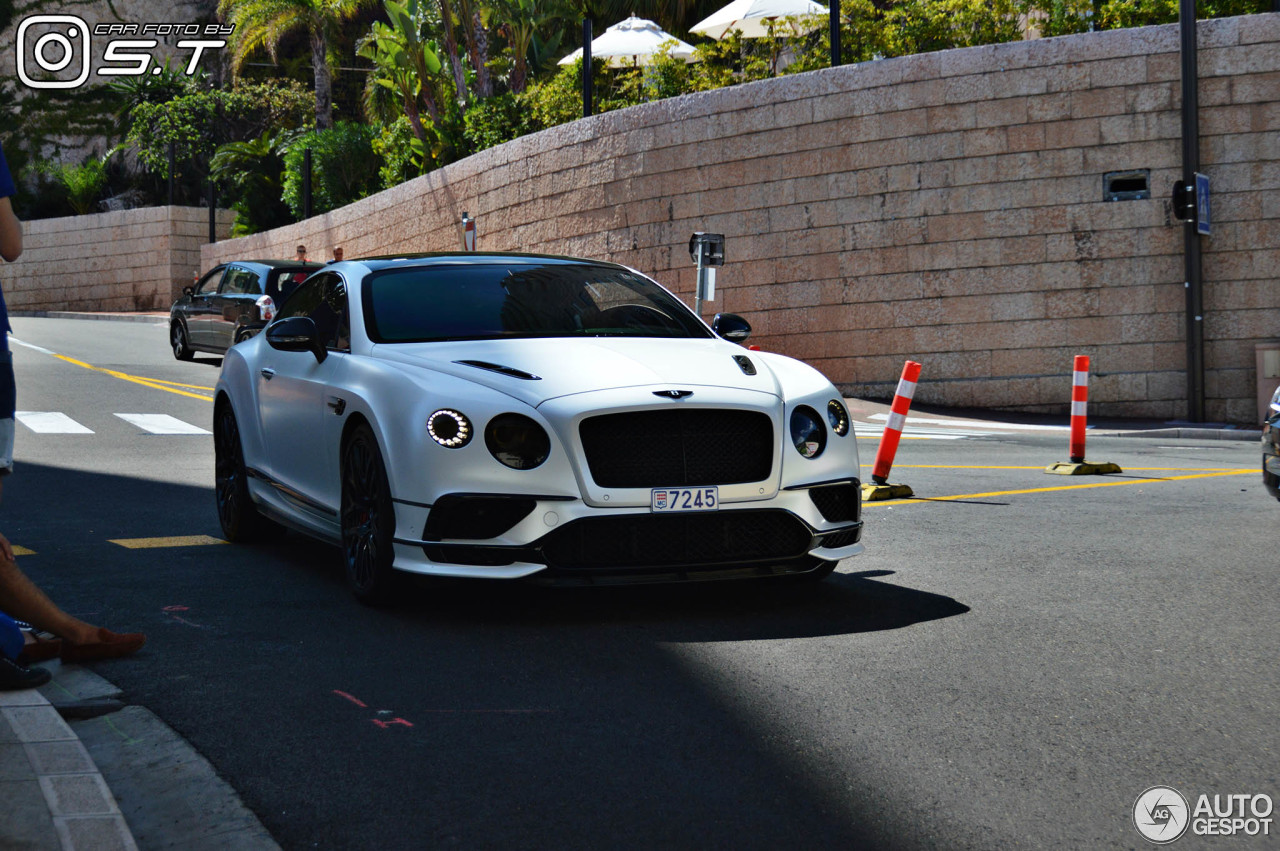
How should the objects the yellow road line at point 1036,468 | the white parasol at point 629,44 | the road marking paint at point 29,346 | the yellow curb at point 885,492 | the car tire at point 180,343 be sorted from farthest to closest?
the white parasol at point 629,44 < the road marking paint at point 29,346 < the car tire at point 180,343 < the yellow road line at point 1036,468 < the yellow curb at point 885,492

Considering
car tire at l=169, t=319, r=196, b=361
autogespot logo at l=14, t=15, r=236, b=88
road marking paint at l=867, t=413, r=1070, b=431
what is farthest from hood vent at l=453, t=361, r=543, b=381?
autogespot logo at l=14, t=15, r=236, b=88

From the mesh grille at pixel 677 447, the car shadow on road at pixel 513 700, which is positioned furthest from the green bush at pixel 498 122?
the mesh grille at pixel 677 447

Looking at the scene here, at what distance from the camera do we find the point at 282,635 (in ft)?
18.9

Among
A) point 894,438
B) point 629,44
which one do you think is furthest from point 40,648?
point 629,44

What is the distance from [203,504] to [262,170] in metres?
41.7

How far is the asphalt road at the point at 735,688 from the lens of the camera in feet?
12.1

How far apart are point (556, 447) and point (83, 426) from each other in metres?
11.0

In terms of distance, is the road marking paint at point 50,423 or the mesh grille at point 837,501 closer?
A: the mesh grille at point 837,501

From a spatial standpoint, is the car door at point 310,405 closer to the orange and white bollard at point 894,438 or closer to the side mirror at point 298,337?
the side mirror at point 298,337

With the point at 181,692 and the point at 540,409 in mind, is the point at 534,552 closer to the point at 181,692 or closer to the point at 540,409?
the point at 540,409

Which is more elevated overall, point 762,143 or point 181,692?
point 762,143

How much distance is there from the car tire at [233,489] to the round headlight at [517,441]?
271 centimetres

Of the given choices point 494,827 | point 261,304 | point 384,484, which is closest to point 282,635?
point 384,484

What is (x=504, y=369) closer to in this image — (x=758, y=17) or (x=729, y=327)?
(x=729, y=327)
